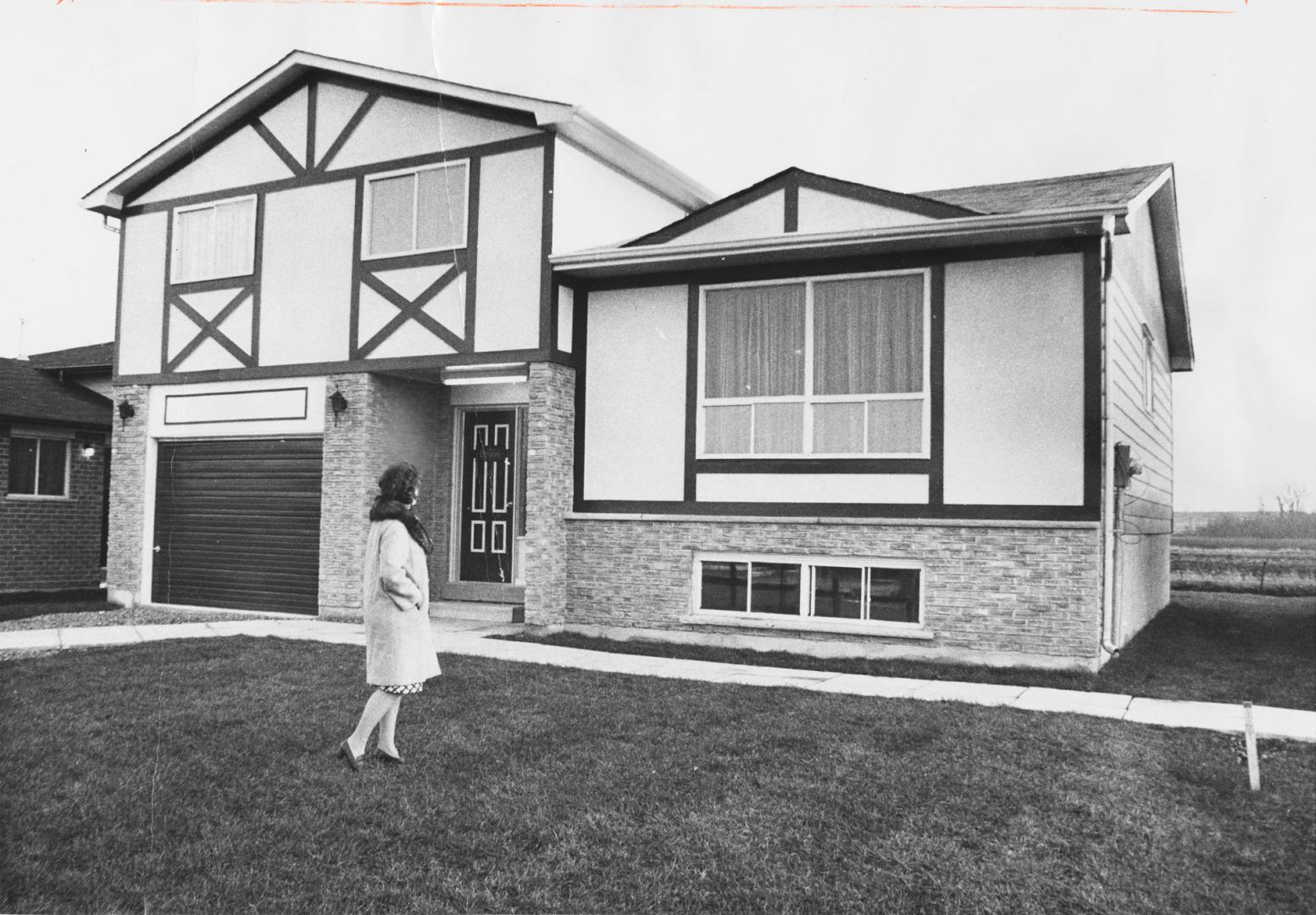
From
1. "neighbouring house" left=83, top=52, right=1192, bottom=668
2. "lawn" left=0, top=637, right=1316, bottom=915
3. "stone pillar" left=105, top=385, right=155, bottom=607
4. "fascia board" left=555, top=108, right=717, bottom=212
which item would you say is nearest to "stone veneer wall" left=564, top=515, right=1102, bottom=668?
"neighbouring house" left=83, top=52, right=1192, bottom=668

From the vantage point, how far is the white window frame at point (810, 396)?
9.77 meters

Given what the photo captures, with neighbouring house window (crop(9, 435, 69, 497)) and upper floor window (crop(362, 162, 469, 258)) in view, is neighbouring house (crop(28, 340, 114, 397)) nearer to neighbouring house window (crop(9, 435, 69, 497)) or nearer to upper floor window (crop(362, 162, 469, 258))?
neighbouring house window (crop(9, 435, 69, 497))

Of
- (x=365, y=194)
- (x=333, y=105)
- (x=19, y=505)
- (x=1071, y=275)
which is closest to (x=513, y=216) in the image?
(x=365, y=194)

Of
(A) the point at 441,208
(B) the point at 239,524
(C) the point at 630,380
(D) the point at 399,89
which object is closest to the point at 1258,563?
(C) the point at 630,380

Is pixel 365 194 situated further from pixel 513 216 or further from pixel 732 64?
pixel 732 64

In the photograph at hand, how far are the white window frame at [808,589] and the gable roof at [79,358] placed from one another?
11.8 m

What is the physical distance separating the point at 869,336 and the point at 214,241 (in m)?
8.93

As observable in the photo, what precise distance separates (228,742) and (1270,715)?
5.47 m

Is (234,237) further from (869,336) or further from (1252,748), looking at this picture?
(1252,748)

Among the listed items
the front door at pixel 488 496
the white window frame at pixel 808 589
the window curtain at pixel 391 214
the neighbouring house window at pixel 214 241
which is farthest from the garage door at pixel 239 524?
the white window frame at pixel 808 589

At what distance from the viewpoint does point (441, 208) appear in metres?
12.1

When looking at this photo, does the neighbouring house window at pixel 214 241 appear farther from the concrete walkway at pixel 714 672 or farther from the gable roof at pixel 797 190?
the gable roof at pixel 797 190

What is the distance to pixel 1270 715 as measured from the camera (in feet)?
15.3

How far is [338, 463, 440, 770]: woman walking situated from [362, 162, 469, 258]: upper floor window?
670 cm
